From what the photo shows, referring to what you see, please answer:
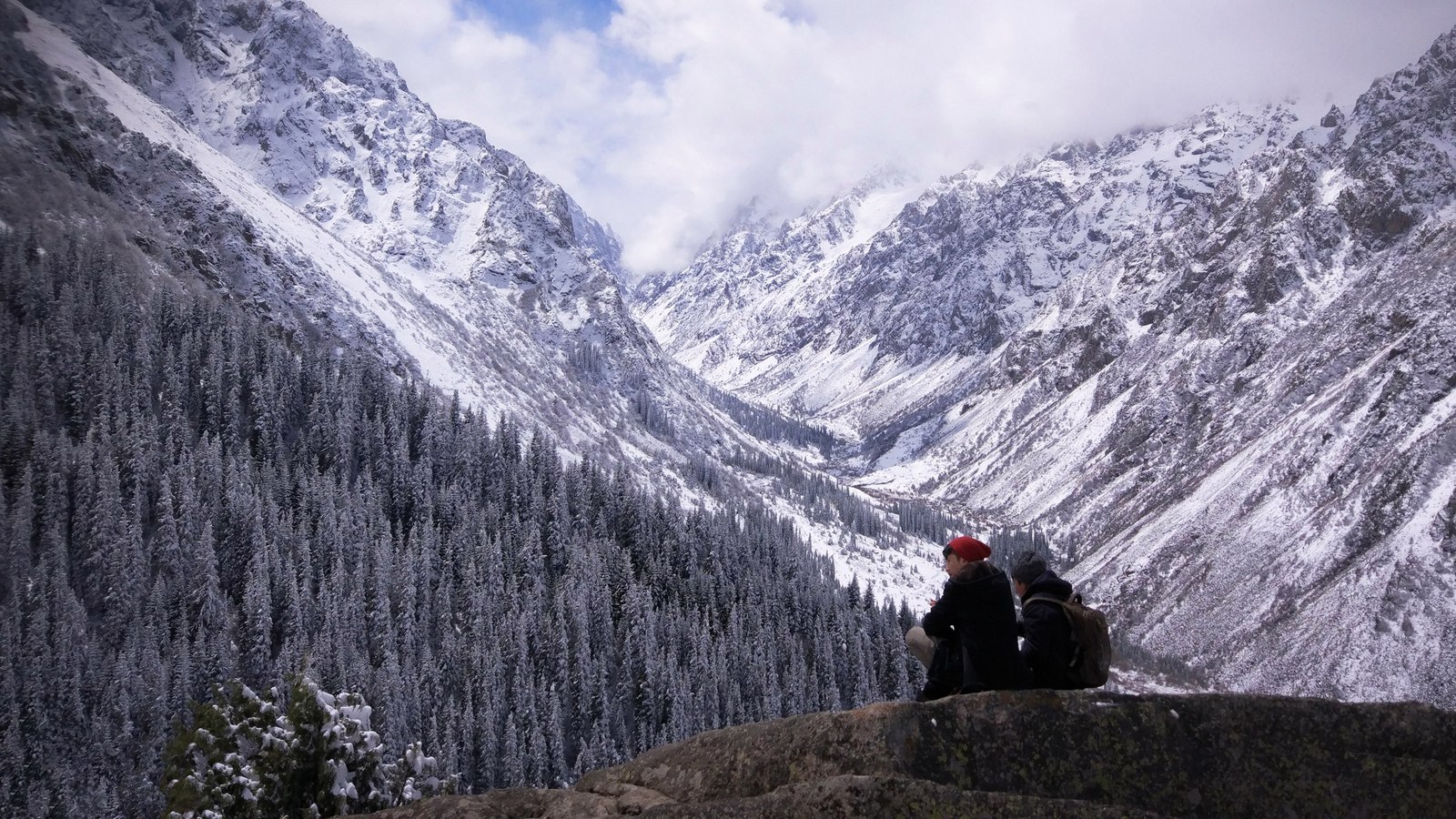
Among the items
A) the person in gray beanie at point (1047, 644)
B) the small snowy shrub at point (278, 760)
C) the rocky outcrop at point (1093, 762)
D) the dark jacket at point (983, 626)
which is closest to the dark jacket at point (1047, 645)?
the person in gray beanie at point (1047, 644)

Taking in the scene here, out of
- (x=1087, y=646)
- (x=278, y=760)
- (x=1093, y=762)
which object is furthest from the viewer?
(x=278, y=760)

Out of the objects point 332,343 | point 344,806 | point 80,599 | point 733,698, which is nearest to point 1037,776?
point 344,806

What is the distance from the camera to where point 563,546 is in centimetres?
12838

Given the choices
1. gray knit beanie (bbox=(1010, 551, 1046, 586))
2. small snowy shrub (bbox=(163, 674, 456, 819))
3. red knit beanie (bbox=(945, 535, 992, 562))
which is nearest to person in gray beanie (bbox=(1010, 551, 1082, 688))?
red knit beanie (bbox=(945, 535, 992, 562))

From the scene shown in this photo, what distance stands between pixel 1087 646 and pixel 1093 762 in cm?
253

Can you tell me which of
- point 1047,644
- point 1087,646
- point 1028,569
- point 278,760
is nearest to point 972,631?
point 1047,644

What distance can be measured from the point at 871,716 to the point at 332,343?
180861mm

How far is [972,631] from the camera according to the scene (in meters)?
11.2

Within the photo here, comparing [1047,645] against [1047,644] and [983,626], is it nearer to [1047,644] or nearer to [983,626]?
[1047,644]

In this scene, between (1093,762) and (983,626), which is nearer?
(1093,762)

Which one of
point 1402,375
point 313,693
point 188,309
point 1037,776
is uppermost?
point 188,309

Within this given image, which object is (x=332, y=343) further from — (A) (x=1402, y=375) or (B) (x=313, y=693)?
(A) (x=1402, y=375)

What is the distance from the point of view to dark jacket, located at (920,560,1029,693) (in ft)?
36.1

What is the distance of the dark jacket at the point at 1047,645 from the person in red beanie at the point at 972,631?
0.89 feet
